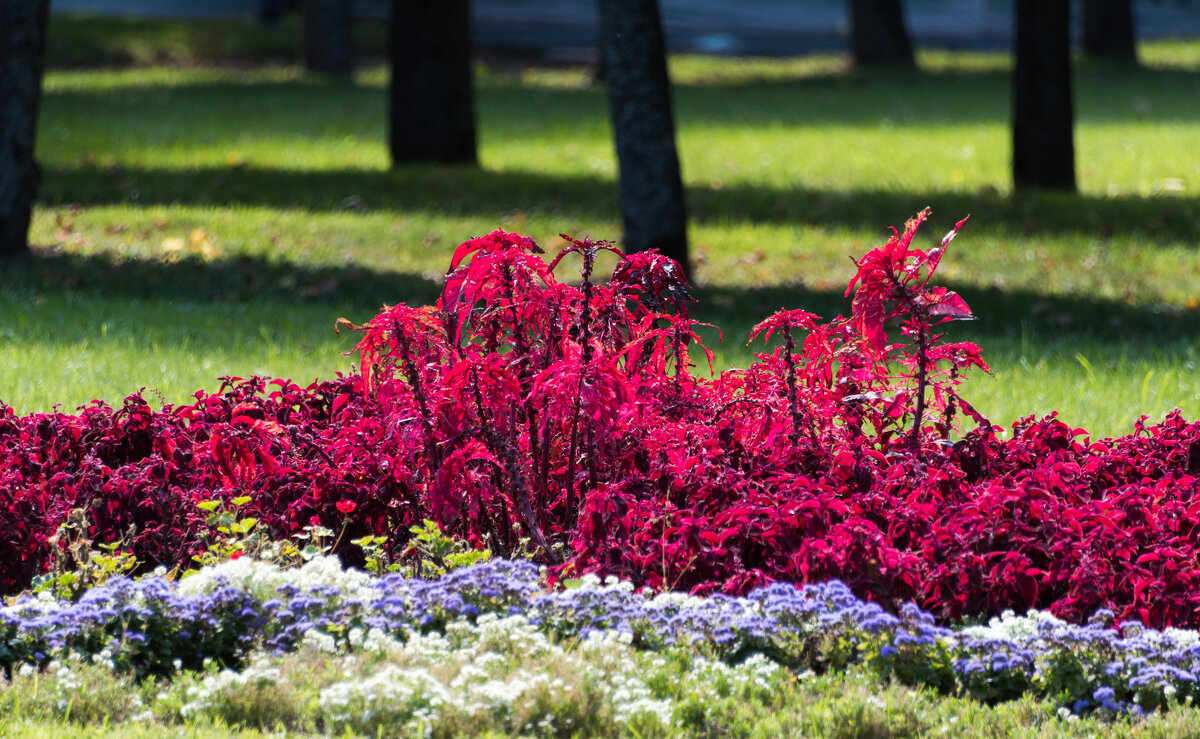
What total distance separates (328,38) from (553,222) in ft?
47.2

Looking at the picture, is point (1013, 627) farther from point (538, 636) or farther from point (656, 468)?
point (656, 468)

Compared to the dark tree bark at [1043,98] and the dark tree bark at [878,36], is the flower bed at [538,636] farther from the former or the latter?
the dark tree bark at [878,36]

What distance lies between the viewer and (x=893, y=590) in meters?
3.59

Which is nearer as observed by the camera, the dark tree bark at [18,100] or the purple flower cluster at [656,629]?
the purple flower cluster at [656,629]

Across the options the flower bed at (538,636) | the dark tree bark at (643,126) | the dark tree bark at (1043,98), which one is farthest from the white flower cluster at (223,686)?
→ the dark tree bark at (1043,98)

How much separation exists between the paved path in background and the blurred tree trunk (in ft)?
59.5

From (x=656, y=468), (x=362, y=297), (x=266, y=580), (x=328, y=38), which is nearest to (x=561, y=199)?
(x=362, y=297)

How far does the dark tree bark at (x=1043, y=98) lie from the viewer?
11945mm

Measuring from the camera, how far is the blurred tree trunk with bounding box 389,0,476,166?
1338 centimetres


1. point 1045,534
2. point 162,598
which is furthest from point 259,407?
point 1045,534

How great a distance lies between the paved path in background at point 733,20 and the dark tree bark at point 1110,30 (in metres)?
6.63

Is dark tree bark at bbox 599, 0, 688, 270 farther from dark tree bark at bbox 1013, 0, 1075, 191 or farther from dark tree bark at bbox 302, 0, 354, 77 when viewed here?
dark tree bark at bbox 302, 0, 354, 77

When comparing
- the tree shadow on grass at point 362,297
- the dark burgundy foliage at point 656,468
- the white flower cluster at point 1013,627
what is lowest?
the tree shadow on grass at point 362,297

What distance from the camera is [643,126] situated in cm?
905
